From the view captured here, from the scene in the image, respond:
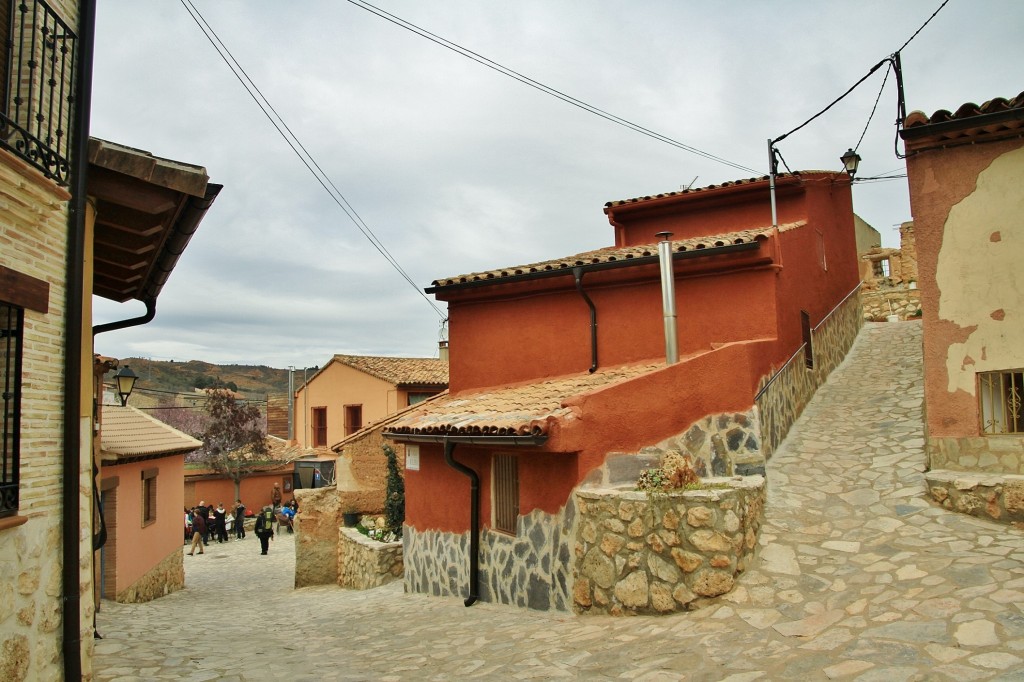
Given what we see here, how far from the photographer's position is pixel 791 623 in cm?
642

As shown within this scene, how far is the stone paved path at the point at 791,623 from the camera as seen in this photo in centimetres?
565

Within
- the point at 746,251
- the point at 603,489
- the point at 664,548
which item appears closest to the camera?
the point at 664,548

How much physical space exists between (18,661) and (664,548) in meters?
5.56

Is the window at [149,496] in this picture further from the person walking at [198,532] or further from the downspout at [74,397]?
the downspout at [74,397]

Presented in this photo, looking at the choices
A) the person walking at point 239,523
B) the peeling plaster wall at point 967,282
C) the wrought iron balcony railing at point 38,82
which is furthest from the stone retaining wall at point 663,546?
the person walking at point 239,523

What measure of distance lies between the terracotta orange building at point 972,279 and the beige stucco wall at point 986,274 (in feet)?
0.03

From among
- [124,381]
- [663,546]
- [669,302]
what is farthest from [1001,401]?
[124,381]

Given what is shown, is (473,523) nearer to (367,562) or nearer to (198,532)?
(367,562)

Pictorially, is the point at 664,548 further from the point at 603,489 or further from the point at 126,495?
the point at 126,495

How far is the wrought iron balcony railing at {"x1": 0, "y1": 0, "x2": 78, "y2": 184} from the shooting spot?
5184 millimetres

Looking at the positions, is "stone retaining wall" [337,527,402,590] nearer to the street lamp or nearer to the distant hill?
the street lamp

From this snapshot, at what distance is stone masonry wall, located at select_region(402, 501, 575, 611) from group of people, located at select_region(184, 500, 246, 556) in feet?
51.9

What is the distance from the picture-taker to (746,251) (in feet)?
33.0

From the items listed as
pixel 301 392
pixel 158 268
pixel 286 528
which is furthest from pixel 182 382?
pixel 158 268
